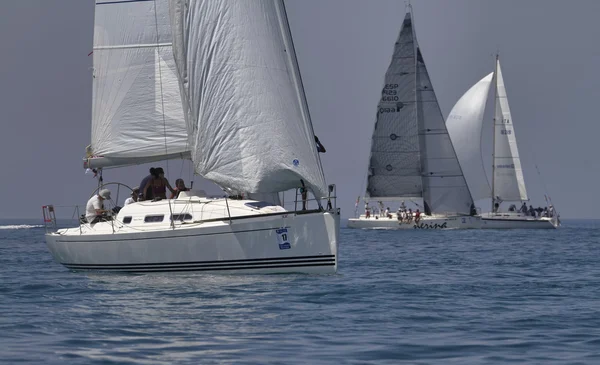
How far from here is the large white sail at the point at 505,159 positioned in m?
82.9

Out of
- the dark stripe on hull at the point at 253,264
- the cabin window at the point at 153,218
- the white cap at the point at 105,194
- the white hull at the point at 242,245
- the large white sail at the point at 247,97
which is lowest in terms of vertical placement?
the dark stripe on hull at the point at 253,264

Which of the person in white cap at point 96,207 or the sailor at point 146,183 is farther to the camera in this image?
the person in white cap at point 96,207

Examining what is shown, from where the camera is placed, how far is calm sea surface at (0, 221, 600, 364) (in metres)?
14.8

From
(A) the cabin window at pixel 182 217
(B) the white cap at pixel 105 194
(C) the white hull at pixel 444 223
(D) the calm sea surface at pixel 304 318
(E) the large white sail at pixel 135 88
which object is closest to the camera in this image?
(D) the calm sea surface at pixel 304 318

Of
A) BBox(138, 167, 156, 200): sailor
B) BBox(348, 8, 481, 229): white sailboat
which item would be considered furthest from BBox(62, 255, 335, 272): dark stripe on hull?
BBox(348, 8, 481, 229): white sailboat

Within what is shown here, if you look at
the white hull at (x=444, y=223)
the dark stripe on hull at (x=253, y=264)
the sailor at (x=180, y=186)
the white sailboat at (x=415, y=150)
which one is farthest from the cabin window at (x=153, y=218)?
the white hull at (x=444, y=223)

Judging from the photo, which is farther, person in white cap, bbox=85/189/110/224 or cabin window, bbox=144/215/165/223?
person in white cap, bbox=85/189/110/224

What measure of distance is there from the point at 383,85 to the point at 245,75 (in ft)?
160

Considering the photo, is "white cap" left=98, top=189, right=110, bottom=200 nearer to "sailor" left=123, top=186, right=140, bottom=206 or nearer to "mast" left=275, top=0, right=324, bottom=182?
"sailor" left=123, top=186, right=140, bottom=206

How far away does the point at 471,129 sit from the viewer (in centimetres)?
8769

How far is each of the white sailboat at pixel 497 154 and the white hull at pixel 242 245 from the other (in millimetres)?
53651

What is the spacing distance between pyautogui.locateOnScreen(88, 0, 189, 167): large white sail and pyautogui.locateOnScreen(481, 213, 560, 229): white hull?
50.0 metres

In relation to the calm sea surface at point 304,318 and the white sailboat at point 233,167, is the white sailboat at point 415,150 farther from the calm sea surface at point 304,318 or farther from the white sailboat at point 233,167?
the white sailboat at point 233,167

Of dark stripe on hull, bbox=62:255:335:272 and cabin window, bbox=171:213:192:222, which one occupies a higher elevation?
cabin window, bbox=171:213:192:222
